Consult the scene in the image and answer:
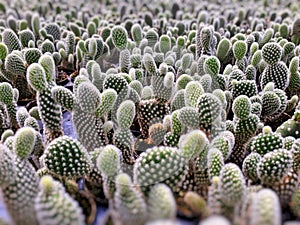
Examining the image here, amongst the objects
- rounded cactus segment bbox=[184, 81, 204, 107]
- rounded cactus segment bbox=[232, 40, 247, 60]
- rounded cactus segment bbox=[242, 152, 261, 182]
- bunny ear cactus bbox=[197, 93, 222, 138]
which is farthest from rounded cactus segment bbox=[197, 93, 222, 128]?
rounded cactus segment bbox=[232, 40, 247, 60]

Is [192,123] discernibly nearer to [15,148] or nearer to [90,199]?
[90,199]

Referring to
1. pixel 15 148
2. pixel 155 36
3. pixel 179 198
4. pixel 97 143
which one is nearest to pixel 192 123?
pixel 179 198

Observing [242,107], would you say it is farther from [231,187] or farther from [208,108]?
[231,187]

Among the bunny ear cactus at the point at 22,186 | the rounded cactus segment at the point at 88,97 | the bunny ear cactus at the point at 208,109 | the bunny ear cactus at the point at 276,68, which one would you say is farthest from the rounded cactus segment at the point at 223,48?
the bunny ear cactus at the point at 22,186

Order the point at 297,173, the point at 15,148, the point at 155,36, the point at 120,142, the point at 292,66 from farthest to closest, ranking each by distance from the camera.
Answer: the point at 155,36 < the point at 292,66 < the point at 120,142 < the point at 297,173 < the point at 15,148

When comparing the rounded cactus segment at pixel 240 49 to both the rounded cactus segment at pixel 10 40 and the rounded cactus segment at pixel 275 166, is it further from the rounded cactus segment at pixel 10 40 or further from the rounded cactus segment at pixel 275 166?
the rounded cactus segment at pixel 10 40

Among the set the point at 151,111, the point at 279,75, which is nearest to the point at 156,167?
the point at 151,111
